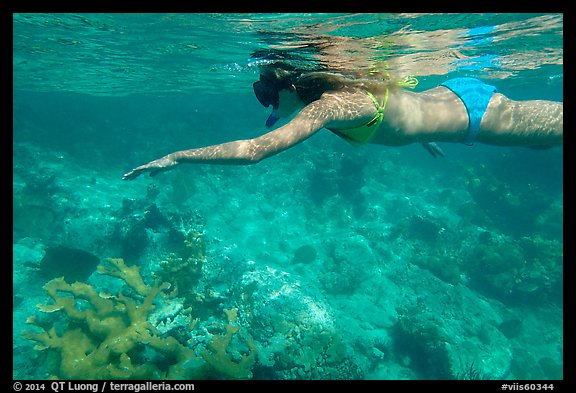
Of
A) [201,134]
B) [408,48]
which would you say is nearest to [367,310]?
[408,48]

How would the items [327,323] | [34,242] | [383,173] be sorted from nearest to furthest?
[327,323]
[34,242]
[383,173]

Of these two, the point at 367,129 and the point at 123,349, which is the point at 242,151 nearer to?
the point at 367,129

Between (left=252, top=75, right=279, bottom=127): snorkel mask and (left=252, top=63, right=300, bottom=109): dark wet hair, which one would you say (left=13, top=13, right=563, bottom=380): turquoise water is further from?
(left=252, top=75, right=279, bottom=127): snorkel mask

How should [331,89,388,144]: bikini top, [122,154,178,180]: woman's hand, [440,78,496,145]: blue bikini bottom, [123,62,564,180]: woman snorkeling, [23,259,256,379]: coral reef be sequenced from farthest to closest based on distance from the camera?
[23,259,256,379]: coral reef, [440,78,496,145]: blue bikini bottom, [123,62,564,180]: woman snorkeling, [331,89,388,144]: bikini top, [122,154,178,180]: woman's hand

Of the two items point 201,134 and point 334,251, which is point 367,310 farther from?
point 201,134

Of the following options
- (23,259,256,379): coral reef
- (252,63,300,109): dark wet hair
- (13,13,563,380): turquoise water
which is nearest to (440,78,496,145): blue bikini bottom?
(252,63,300,109): dark wet hair

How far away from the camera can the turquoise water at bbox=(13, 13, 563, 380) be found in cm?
781

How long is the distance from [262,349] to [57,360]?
4419mm

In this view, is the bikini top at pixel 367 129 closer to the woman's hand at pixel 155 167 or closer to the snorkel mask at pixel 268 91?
the snorkel mask at pixel 268 91

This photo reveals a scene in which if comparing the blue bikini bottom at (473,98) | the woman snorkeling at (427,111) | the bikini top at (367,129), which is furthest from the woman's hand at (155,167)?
the blue bikini bottom at (473,98)

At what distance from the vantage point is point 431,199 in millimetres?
23859

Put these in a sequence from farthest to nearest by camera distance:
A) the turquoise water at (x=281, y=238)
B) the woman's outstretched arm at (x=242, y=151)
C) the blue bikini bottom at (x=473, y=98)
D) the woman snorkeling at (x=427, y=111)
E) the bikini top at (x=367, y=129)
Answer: the turquoise water at (x=281, y=238)
the blue bikini bottom at (x=473, y=98)
the woman snorkeling at (x=427, y=111)
the bikini top at (x=367, y=129)
the woman's outstretched arm at (x=242, y=151)

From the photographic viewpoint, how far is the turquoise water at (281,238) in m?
7.81

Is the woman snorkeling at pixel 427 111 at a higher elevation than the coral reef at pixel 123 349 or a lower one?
higher
